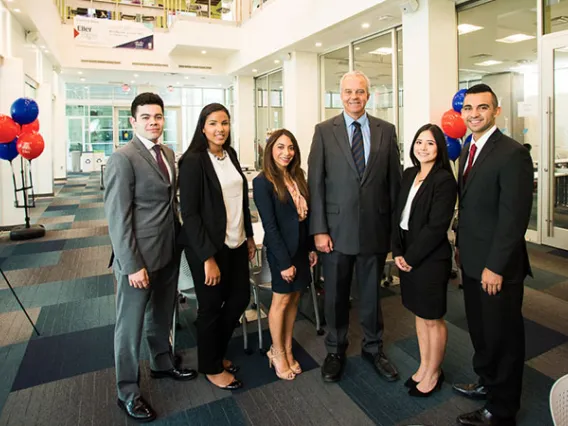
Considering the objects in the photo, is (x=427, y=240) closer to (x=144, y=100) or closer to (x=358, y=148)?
(x=358, y=148)

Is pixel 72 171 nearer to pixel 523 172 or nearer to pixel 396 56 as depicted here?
pixel 396 56

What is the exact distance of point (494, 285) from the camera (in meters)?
1.89

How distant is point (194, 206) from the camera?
2.16 m

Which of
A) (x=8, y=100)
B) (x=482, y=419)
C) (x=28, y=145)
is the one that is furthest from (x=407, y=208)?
(x=8, y=100)

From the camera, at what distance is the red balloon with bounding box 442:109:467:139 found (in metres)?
5.29

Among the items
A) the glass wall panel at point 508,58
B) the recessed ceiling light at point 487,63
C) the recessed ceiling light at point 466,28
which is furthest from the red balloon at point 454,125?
the recessed ceiling light at point 487,63

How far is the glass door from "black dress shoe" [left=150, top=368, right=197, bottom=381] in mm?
5035

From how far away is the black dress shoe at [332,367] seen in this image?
247 cm

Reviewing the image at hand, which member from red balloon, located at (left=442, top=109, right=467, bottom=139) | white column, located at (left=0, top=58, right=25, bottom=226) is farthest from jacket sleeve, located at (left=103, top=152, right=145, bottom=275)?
white column, located at (left=0, top=58, right=25, bottom=226)

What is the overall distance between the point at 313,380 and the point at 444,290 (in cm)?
97

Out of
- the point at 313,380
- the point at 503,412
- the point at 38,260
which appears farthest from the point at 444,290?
the point at 38,260

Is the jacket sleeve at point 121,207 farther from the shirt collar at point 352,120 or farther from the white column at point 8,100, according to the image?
the white column at point 8,100

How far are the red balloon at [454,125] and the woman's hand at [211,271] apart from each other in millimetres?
4201

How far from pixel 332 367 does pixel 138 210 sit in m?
1.47
